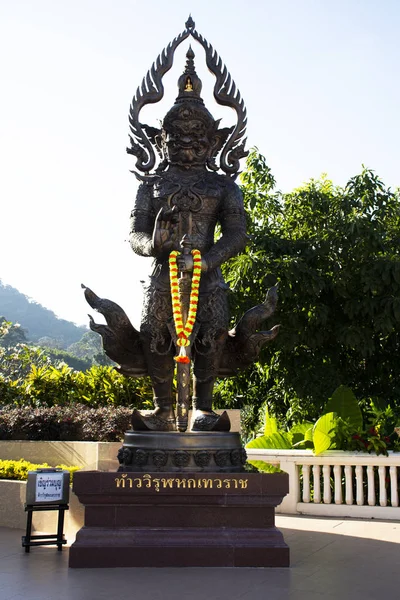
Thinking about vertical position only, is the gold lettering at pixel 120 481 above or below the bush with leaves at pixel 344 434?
below

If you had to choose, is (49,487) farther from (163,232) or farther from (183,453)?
(163,232)

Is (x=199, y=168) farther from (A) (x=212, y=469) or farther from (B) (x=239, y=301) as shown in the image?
(B) (x=239, y=301)

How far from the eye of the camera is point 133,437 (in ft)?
17.0

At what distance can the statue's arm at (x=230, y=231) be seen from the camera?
552cm

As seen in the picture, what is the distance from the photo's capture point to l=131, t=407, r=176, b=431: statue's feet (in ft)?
17.5

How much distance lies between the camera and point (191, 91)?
6.04 meters

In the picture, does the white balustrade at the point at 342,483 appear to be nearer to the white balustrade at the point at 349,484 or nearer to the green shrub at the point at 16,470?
the white balustrade at the point at 349,484

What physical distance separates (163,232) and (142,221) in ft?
1.69

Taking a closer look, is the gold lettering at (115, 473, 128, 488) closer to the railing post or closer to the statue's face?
the statue's face

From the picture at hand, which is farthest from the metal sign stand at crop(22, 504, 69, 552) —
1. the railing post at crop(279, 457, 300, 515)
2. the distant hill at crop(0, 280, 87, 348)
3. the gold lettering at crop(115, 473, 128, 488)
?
the distant hill at crop(0, 280, 87, 348)

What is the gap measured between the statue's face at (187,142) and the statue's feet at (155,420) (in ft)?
7.46

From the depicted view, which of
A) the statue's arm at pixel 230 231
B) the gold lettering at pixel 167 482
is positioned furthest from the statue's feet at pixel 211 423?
the statue's arm at pixel 230 231

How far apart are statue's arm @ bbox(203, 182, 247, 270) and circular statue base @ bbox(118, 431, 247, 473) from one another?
145cm

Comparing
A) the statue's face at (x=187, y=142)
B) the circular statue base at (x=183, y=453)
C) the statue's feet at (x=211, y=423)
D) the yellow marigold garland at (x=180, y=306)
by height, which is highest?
the statue's face at (x=187, y=142)
